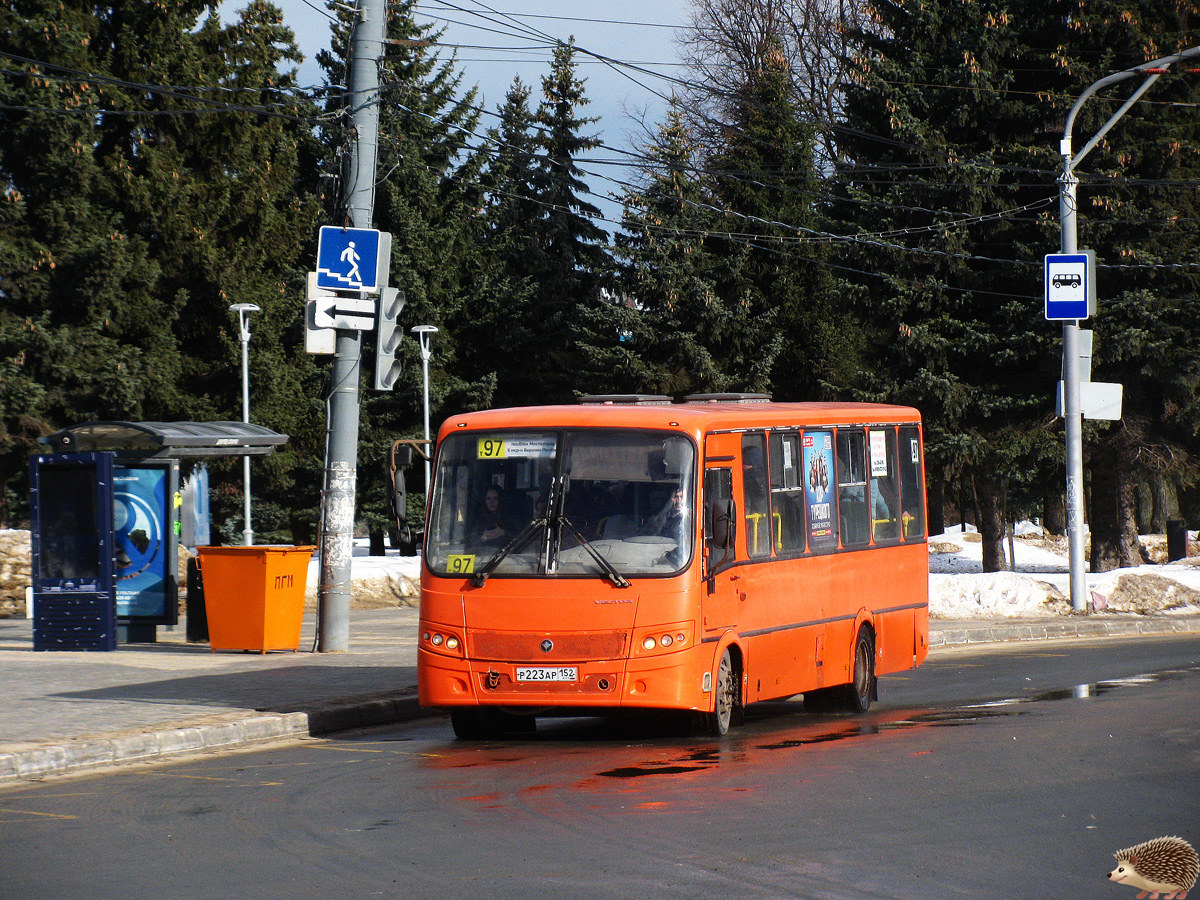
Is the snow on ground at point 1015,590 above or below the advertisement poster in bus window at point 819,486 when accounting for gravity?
below

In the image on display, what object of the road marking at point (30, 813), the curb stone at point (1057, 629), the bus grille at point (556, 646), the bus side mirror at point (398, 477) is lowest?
the road marking at point (30, 813)

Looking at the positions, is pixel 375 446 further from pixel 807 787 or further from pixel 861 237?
pixel 807 787

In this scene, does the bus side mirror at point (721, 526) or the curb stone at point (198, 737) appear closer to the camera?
the curb stone at point (198, 737)

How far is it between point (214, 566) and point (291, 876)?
11.5 metres

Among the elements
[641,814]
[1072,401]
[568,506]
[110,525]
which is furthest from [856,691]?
[1072,401]

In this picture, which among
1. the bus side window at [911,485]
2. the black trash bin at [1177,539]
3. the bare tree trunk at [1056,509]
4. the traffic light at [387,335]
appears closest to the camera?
the bus side window at [911,485]

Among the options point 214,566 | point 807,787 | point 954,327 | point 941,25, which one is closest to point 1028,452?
point 954,327

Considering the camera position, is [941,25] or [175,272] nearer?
[941,25]

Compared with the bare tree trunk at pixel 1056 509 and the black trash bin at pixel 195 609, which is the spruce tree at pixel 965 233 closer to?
the bare tree trunk at pixel 1056 509

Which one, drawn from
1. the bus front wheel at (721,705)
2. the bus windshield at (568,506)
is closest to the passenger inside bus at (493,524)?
the bus windshield at (568,506)

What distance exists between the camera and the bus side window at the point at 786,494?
1316cm

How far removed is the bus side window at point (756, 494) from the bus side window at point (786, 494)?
0.40 feet

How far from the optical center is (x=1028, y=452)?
34.2 metres

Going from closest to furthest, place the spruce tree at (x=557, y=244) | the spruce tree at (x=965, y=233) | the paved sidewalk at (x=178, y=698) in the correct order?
1. the paved sidewalk at (x=178, y=698)
2. the spruce tree at (x=965, y=233)
3. the spruce tree at (x=557, y=244)
